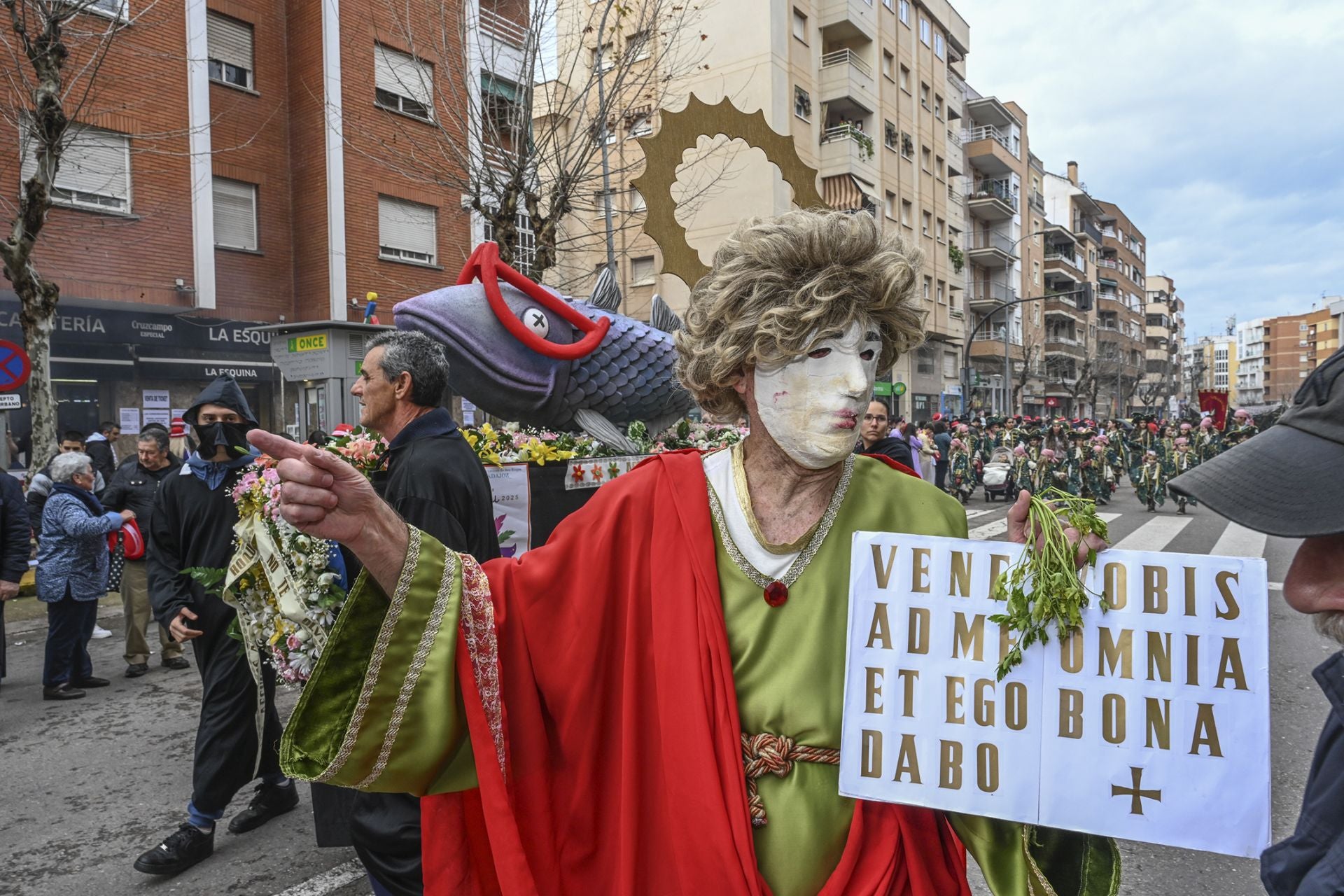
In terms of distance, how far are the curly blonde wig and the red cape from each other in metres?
0.33

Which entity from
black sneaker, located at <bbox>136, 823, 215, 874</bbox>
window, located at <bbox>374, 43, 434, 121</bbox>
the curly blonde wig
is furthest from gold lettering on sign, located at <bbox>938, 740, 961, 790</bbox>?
window, located at <bbox>374, 43, 434, 121</bbox>

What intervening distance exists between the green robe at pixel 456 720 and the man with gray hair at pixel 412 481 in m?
0.91

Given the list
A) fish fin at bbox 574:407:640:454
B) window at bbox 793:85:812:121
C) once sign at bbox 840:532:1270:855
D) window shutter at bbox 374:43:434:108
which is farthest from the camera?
window at bbox 793:85:812:121

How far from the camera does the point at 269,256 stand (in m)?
16.5

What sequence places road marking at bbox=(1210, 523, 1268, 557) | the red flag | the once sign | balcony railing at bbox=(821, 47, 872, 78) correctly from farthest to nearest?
balcony railing at bbox=(821, 47, 872, 78)
the red flag
road marking at bbox=(1210, 523, 1268, 557)
the once sign

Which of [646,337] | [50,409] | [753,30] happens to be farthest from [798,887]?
[753,30]

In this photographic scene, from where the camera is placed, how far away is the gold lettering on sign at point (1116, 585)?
133 centimetres

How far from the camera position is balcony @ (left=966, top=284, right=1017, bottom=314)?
40.8 metres

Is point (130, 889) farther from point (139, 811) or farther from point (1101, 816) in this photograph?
point (1101, 816)

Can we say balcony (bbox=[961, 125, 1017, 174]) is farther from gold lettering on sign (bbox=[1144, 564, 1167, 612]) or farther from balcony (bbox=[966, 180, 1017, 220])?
gold lettering on sign (bbox=[1144, 564, 1167, 612])

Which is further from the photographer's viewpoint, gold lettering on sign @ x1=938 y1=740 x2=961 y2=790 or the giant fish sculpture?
the giant fish sculpture

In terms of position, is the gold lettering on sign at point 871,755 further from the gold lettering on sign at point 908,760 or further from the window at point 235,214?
the window at point 235,214

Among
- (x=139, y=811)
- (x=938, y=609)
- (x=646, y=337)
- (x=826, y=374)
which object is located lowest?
(x=139, y=811)

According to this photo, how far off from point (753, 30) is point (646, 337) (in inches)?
895
